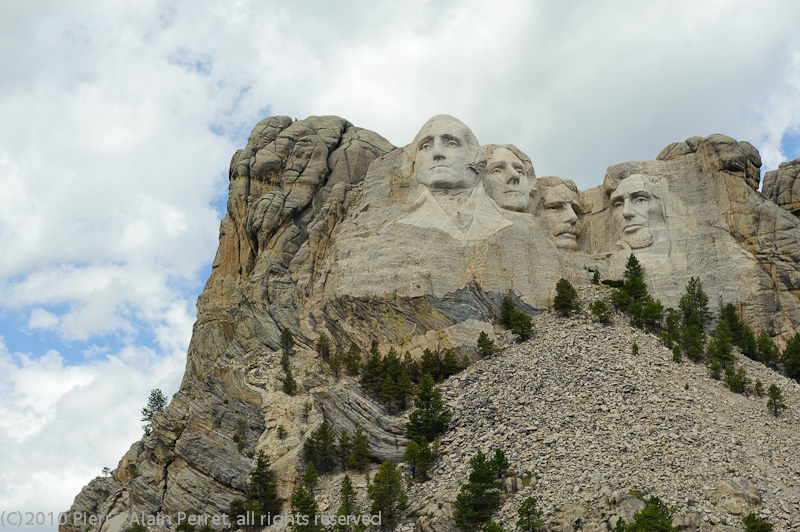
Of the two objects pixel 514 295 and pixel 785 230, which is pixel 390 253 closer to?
pixel 514 295

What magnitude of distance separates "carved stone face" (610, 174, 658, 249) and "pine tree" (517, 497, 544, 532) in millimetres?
24162

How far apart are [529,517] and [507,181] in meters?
25.3

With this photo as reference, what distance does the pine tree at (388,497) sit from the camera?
157 ft

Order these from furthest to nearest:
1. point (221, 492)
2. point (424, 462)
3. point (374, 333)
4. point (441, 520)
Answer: point (374, 333) → point (221, 492) → point (424, 462) → point (441, 520)

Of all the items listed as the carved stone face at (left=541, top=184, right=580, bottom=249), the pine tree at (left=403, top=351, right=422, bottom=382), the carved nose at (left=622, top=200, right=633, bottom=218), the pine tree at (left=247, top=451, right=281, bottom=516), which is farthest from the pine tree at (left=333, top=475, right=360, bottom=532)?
the carved nose at (left=622, top=200, right=633, bottom=218)

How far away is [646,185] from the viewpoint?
2633 inches

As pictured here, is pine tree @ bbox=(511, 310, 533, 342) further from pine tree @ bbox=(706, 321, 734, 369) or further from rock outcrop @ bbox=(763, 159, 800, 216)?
rock outcrop @ bbox=(763, 159, 800, 216)

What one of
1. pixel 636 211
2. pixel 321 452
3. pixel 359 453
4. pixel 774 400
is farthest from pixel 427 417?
pixel 636 211

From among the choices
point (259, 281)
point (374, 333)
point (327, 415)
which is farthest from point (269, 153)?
point (327, 415)

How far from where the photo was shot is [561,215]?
6806 cm

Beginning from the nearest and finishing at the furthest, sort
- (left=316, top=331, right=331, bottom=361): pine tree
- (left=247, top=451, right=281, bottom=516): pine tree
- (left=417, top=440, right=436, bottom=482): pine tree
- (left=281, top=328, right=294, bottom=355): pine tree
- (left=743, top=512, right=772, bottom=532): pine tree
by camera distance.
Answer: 1. (left=743, top=512, right=772, bottom=532): pine tree
2. (left=417, top=440, right=436, bottom=482): pine tree
3. (left=247, top=451, right=281, bottom=516): pine tree
4. (left=316, top=331, right=331, bottom=361): pine tree
5. (left=281, top=328, right=294, bottom=355): pine tree

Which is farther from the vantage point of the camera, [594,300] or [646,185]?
[646,185]

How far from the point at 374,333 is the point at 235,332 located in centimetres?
772

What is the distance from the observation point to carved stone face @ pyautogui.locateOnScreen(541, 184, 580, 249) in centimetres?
6756
